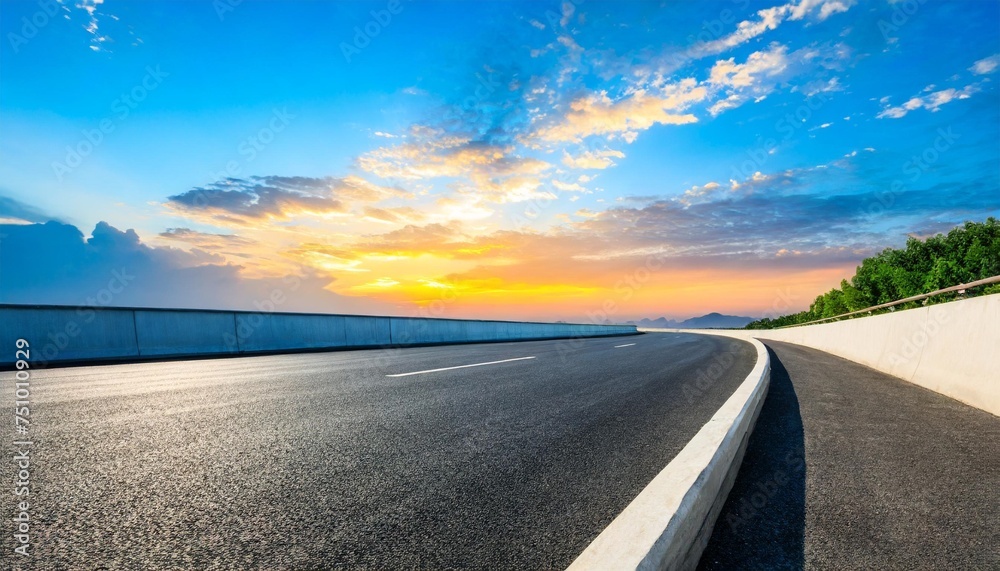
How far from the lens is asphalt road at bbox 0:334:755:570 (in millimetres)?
1906

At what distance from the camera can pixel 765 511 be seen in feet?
8.58

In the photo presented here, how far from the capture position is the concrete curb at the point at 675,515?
1.63m

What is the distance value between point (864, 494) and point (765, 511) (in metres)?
0.81

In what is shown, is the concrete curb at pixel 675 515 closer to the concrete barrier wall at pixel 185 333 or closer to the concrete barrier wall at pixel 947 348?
the concrete barrier wall at pixel 947 348

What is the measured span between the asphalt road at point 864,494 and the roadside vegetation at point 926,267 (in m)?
73.7

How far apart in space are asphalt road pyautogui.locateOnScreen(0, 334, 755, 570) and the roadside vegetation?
76.3 metres

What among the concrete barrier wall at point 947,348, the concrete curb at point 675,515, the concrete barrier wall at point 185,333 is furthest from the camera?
the concrete barrier wall at point 185,333

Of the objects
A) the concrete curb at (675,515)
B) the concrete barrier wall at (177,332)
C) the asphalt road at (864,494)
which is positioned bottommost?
the asphalt road at (864,494)

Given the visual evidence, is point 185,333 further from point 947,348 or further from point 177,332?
point 947,348

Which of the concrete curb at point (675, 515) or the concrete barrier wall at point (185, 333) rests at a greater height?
the concrete barrier wall at point (185, 333)

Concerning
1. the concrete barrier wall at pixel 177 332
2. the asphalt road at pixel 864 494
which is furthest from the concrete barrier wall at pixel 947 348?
the concrete barrier wall at pixel 177 332

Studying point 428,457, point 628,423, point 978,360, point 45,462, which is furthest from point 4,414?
point 978,360

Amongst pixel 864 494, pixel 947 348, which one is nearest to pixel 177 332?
pixel 864 494

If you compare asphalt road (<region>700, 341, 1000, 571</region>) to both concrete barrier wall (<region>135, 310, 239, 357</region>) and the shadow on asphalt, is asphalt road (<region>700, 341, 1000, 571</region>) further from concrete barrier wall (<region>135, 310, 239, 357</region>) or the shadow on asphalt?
concrete barrier wall (<region>135, 310, 239, 357</region>)
